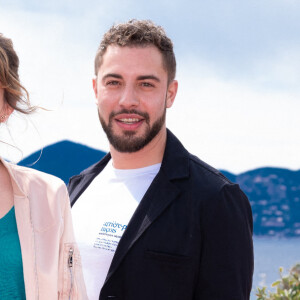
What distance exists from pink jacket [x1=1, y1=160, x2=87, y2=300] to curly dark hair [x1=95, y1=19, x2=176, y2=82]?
1.33 m

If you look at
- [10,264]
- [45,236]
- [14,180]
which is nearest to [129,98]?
[14,180]

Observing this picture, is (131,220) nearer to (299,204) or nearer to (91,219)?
(91,219)

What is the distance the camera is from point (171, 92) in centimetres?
381

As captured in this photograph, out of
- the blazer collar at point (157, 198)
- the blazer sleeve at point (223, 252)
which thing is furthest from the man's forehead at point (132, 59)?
the blazer sleeve at point (223, 252)

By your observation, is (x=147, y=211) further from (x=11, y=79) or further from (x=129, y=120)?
(x=11, y=79)

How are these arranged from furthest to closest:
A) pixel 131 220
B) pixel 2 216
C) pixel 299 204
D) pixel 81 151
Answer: pixel 299 204
pixel 81 151
pixel 131 220
pixel 2 216

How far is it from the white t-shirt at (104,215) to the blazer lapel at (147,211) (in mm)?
81

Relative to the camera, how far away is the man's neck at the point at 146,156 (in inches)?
140

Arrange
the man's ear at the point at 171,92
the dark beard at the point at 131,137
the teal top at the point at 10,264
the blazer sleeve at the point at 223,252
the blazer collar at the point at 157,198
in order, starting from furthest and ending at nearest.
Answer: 1. the man's ear at the point at 171,92
2. the dark beard at the point at 131,137
3. the blazer collar at the point at 157,198
4. the blazer sleeve at the point at 223,252
5. the teal top at the point at 10,264

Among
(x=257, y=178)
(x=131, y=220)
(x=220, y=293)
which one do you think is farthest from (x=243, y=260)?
(x=257, y=178)

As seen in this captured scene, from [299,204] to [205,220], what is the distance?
2935 centimetres

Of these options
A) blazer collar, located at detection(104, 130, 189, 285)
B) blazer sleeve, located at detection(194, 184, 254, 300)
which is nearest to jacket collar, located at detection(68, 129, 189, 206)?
blazer collar, located at detection(104, 130, 189, 285)

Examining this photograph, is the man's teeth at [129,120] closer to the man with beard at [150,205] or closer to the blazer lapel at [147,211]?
the man with beard at [150,205]

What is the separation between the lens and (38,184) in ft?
8.87
